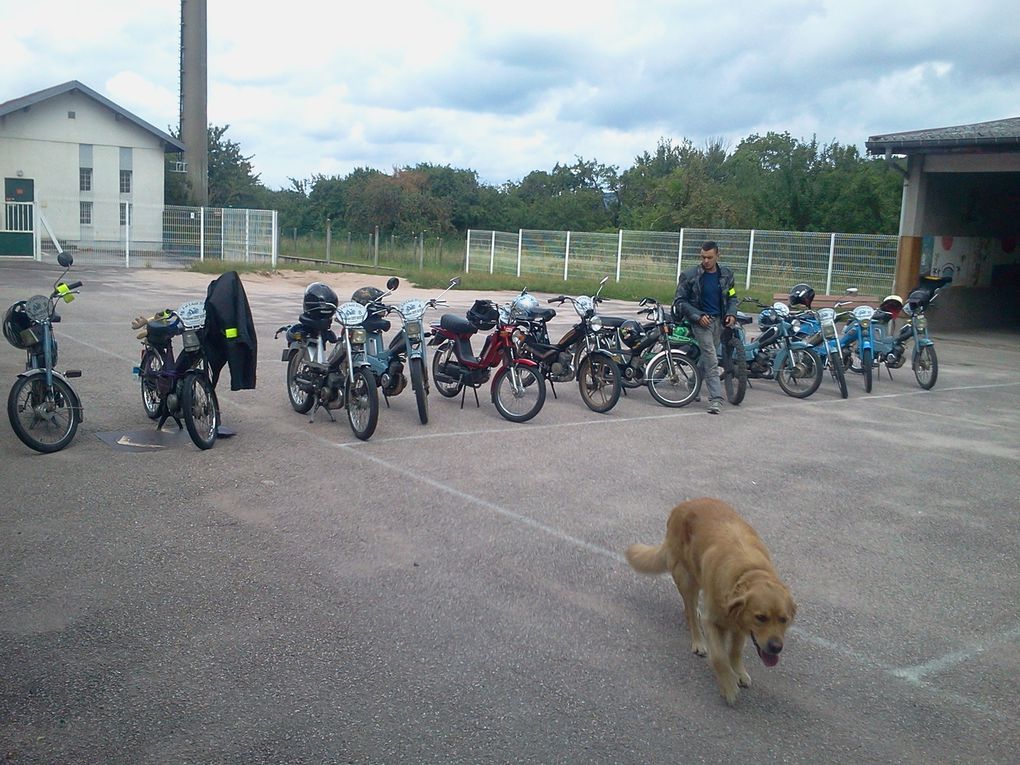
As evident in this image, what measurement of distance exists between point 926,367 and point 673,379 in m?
4.36

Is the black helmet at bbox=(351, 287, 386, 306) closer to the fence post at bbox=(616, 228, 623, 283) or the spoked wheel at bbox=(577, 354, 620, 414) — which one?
the spoked wheel at bbox=(577, 354, 620, 414)

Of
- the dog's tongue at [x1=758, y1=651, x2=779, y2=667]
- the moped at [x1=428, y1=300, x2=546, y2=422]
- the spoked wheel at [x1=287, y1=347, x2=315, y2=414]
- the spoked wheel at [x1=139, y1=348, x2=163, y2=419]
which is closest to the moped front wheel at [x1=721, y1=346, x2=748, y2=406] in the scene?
the moped at [x1=428, y1=300, x2=546, y2=422]

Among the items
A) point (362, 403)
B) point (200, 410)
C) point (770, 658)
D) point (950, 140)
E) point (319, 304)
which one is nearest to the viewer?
point (770, 658)

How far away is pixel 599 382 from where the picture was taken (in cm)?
1073

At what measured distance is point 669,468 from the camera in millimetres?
8336

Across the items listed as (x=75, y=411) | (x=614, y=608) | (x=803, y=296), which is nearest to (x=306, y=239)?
(x=803, y=296)

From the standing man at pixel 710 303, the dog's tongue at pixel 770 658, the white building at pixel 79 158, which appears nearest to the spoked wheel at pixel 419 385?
the standing man at pixel 710 303

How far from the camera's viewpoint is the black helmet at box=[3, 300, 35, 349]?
7957mm

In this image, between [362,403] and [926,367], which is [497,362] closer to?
[362,403]

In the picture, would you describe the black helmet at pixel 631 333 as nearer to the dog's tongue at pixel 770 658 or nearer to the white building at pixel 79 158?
the dog's tongue at pixel 770 658

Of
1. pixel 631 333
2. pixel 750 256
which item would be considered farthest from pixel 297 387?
pixel 750 256

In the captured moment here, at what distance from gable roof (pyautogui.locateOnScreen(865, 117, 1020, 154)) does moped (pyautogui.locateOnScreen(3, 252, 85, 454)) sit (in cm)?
1667

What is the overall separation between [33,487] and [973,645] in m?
6.01

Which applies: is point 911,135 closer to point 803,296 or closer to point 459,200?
point 803,296
